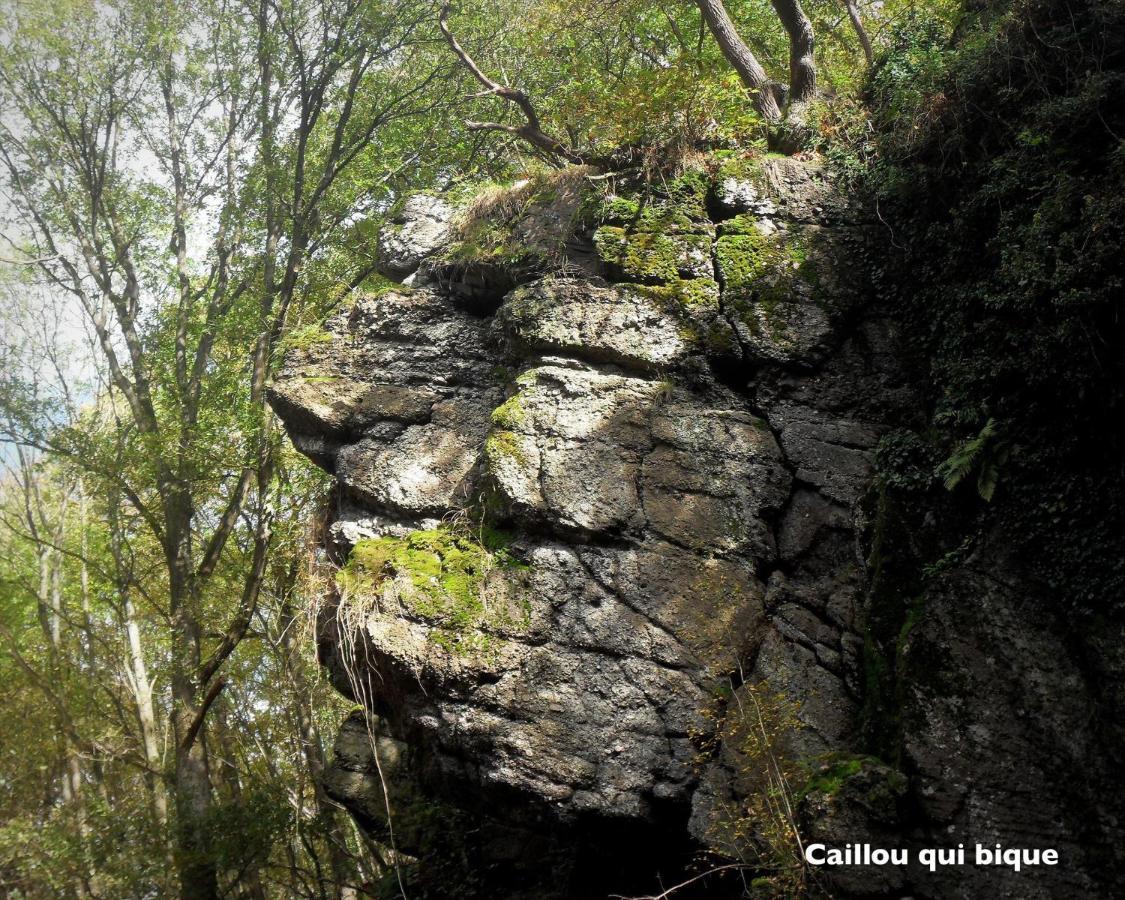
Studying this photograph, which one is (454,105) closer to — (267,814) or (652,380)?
(652,380)

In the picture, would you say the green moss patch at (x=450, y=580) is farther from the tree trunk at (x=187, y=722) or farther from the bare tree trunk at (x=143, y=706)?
the bare tree trunk at (x=143, y=706)

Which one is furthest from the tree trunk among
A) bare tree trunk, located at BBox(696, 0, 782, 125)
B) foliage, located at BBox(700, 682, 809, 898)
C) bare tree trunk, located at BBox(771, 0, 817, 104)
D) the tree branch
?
bare tree trunk, located at BBox(771, 0, 817, 104)

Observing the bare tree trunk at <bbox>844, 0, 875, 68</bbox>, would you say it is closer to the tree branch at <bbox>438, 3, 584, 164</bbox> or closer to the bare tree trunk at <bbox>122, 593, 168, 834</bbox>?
the tree branch at <bbox>438, 3, 584, 164</bbox>

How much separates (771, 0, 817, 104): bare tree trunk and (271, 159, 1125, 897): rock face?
1187mm

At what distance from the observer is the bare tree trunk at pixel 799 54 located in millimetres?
8141

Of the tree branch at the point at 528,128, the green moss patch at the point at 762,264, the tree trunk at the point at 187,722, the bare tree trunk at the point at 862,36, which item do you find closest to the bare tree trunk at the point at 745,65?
the bare tree trunk at the point at 862,36

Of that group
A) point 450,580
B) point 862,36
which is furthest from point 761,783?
point 862,36

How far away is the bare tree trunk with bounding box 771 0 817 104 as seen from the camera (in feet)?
26.7

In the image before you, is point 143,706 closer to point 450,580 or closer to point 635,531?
point 450,580

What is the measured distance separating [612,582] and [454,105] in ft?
28.1

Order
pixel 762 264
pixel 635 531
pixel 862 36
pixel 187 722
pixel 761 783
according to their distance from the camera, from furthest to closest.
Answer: pixel 862 36 → pixel 187 722 → pixel 762 264 → pixel 635 531 → pixel 761 783

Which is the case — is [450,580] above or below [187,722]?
above

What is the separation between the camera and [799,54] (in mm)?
8227

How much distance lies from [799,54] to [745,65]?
609 millimetres
